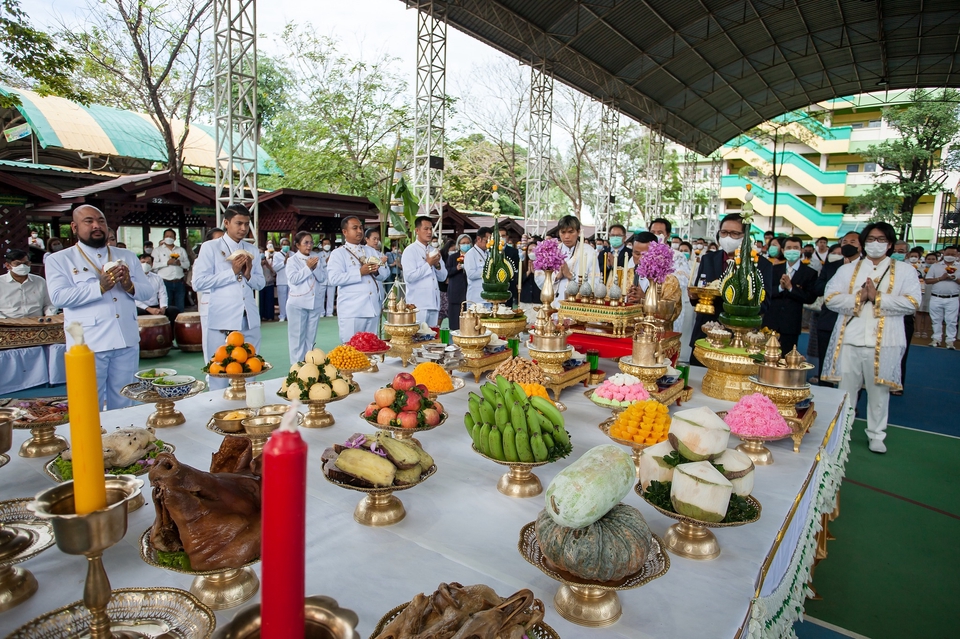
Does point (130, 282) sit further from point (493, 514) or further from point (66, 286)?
point (493, 514)

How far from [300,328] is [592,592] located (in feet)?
19.0

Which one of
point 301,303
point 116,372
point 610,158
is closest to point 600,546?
point 116,372

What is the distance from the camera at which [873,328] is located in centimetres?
432

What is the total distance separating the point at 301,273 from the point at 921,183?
2219 centimetres

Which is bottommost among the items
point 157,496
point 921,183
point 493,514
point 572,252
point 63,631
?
point 493,514

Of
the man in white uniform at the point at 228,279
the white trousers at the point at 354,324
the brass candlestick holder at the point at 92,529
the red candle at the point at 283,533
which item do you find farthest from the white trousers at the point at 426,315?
the red candle at the point at 283,533

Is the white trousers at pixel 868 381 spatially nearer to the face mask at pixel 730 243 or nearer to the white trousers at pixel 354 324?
the face mask at pixel 730 243

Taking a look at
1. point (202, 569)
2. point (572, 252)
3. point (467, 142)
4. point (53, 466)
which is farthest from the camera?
point (467, 142)

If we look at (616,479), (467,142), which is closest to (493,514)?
(616,479)

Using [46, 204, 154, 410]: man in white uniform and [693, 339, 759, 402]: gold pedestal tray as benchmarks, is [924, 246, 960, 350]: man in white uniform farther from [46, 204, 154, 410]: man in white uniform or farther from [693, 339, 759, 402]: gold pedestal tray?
[46, 204, 154, 410]: man in white uniform

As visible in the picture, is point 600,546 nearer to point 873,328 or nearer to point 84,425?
point 84,425

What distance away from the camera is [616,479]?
136cm

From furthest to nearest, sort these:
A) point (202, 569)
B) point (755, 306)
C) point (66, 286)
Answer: point (66, 286) → point (755, 306) → point (202, 569)

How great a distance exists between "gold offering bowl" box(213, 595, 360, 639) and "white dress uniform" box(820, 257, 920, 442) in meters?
4.72
